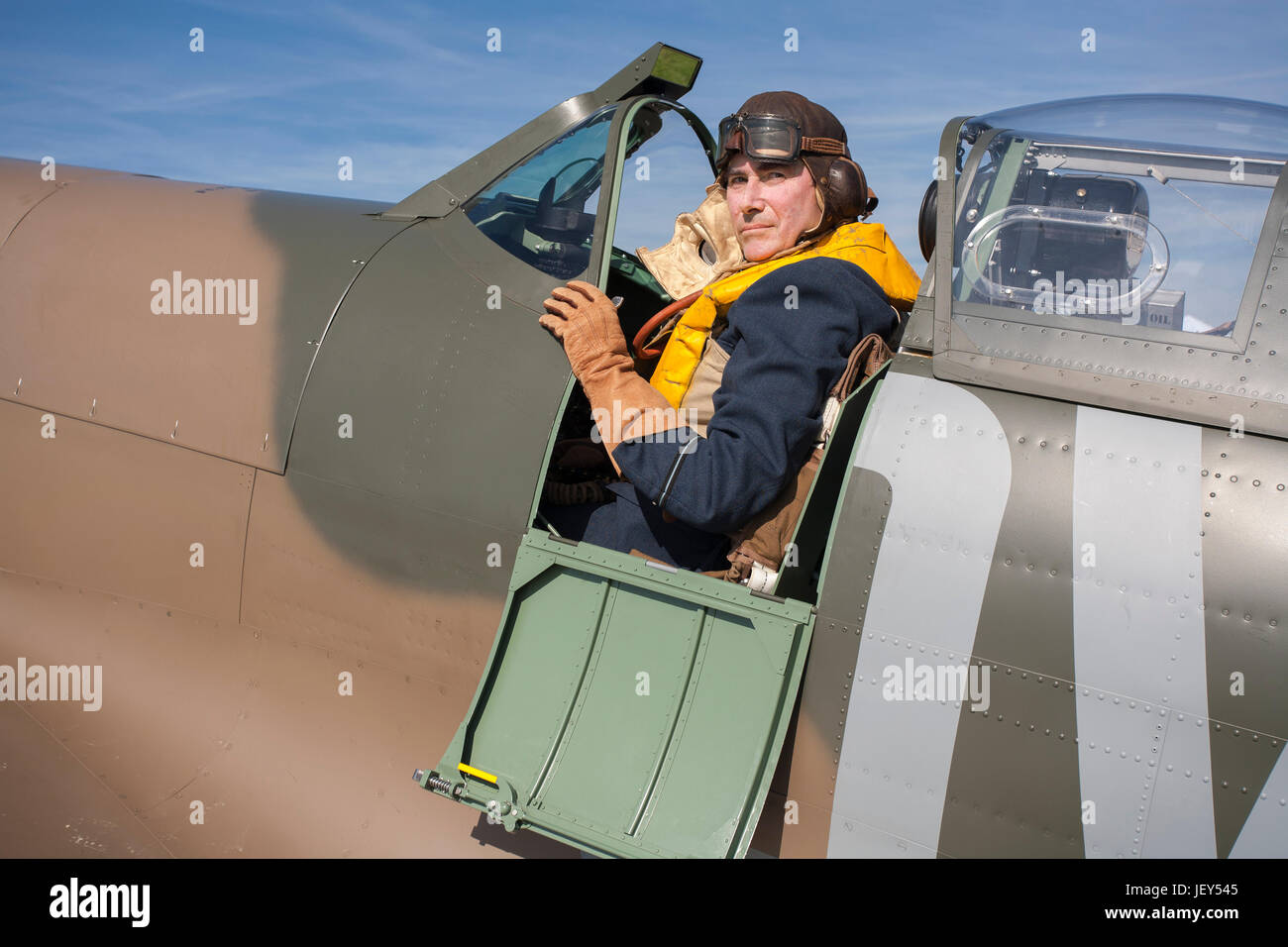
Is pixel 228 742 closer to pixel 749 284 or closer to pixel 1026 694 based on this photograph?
pixel 749 284

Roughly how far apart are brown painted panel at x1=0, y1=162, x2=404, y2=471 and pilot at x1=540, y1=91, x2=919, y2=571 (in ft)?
3.05

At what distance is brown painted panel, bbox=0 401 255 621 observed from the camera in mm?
3127

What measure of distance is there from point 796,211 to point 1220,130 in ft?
4.04

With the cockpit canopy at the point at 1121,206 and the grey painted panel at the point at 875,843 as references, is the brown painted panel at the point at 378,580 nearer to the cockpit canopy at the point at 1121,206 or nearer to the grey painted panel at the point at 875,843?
the grey painted panel at the point at 875,843

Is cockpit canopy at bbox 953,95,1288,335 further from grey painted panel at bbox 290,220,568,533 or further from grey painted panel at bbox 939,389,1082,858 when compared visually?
grey painted panel at bbox 290,220,568,533

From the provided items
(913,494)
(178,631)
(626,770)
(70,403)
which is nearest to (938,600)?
(913,494)

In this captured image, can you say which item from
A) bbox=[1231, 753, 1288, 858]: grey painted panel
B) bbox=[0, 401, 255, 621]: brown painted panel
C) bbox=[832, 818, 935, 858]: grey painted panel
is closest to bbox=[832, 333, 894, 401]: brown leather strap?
bbox=[832, 818, 935, 858]: grey painted panel

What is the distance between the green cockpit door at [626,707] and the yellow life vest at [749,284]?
2.28 ft

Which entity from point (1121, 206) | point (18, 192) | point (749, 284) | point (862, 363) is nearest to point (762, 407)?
point (862, 363)

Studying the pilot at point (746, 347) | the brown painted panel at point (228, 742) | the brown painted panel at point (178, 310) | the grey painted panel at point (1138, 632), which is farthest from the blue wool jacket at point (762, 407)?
the brown painted panel at point (178, 310)

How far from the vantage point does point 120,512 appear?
10.6 ft

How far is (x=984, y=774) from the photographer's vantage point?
2332 mm

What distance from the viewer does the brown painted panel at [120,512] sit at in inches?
123
